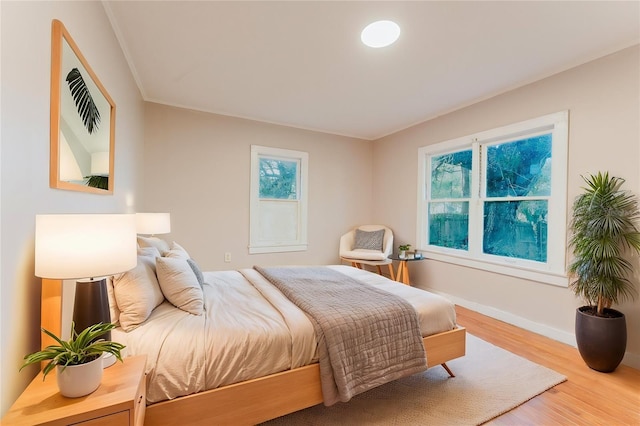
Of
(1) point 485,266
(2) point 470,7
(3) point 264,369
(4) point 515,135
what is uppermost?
(2) point 470,7

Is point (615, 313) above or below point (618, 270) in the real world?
below

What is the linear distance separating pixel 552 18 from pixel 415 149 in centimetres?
231

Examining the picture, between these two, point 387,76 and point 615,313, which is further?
point 387,76

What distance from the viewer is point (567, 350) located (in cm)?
243

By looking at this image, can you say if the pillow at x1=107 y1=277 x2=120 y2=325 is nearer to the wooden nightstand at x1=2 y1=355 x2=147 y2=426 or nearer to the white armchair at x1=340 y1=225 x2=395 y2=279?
the wooden nightstand at x1=2 y1=355 x2=147 y2=426

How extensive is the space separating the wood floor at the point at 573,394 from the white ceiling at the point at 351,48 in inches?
99.6

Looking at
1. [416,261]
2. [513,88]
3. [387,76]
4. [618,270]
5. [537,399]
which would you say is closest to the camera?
[537,399]

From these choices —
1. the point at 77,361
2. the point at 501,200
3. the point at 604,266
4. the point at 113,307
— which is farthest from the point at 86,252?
the point at 501,200

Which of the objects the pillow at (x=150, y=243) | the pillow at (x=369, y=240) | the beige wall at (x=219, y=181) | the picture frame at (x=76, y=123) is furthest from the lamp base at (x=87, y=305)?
the pillow at (x=369, y=240)

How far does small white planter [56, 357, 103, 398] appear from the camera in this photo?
903 millimetres

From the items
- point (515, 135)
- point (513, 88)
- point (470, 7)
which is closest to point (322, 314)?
point (470, 7)

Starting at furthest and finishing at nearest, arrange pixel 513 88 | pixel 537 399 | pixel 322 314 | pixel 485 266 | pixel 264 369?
1. pixel 485 266
2. pixel 513 88
3. pixel 537 399
4. pixel 322 314
5. pixel 264 369

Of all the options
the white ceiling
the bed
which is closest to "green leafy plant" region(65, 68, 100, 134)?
the white ceiling

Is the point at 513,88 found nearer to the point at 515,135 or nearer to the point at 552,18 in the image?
the point at 515,135
